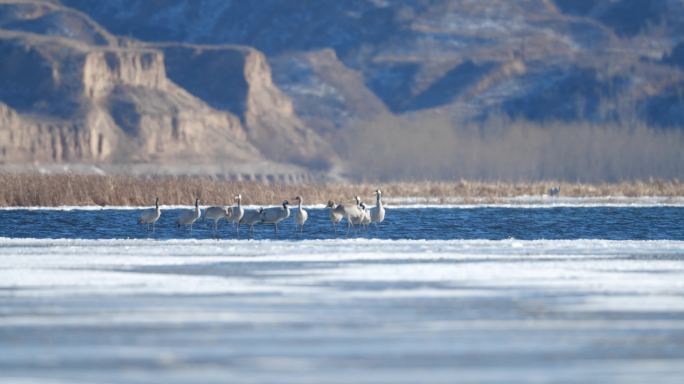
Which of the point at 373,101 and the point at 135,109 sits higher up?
the point at 373,101

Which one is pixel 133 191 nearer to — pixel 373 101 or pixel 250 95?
pixel 250 95

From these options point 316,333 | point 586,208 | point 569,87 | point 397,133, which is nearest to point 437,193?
point 586,208

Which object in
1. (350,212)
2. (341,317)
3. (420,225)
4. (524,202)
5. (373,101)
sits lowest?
(341,317)

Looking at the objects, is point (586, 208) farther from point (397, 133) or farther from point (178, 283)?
point (397, 133)

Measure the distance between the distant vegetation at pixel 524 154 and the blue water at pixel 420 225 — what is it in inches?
2699

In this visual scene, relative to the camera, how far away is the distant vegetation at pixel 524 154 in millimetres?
125062

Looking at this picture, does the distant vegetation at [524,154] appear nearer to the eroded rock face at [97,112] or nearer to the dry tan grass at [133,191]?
the eroded rock face at [97,112]

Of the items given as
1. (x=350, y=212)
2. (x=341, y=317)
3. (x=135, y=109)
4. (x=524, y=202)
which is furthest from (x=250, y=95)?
(x=341, y=317)

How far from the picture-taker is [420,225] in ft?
140

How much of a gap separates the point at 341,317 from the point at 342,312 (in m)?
0.45

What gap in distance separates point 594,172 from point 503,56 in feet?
203

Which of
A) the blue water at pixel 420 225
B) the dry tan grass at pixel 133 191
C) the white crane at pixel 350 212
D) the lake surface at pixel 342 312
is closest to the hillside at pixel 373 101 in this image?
the dry tan grass at pixel 133 191

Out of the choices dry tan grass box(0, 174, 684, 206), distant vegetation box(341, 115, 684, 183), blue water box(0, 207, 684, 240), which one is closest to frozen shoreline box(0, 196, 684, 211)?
dry tan grass box(0, 174, 684, 206)

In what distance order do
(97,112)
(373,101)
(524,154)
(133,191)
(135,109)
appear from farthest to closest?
(373,101) < (135,109) < (97,112) < (524,154) < (133,191)
